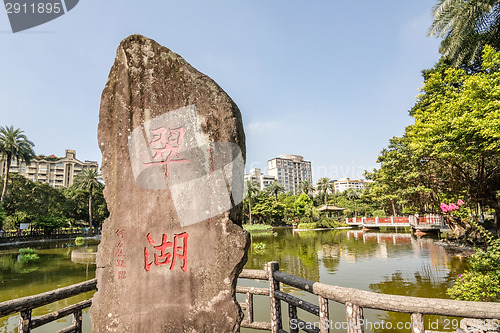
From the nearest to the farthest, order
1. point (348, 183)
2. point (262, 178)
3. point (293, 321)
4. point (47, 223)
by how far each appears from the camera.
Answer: point (293, 321) → point (47, 223) → point (262, 178) → point (348, 183)

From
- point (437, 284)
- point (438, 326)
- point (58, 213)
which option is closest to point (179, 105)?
point (438, 326)

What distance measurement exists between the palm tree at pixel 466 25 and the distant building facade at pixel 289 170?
252ft

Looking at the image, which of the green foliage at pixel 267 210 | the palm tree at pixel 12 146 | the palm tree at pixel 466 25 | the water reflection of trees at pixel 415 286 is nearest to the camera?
the water reflection of trees at pixel 415 286

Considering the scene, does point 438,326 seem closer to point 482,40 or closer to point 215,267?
point 215,267

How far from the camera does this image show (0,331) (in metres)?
5.26

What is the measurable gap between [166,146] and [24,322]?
2.13 meters

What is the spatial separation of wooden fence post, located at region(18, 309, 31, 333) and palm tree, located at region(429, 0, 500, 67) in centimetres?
1412

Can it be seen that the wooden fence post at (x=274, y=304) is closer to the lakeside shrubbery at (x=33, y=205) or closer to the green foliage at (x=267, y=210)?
the lakeside shrubbery at (x=33, y=205)

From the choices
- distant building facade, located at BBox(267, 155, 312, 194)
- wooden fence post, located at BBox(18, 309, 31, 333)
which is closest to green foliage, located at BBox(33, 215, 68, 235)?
wooden fence post, located at BBox(18, 309, 31, 333)

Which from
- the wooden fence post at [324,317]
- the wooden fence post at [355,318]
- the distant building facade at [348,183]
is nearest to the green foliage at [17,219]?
the wooden fence post at [324,317]

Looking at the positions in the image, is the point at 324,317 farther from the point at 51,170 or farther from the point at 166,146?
the point at 51,170

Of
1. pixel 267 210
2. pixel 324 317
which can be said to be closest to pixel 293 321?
pixel 324 317

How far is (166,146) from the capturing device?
2609mm

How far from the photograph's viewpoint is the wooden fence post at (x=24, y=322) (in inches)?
102
